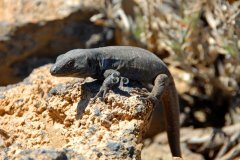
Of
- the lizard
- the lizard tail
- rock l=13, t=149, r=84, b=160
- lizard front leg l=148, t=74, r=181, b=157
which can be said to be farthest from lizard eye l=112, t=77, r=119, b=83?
rock l=13, t=149, r=84, b=160

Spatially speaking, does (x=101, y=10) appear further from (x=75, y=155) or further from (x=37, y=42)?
(x=75, y=155)

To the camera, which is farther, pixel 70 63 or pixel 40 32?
pixel 40 32

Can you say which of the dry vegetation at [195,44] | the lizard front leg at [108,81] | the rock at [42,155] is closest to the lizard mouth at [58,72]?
the lizard front leg at [108,81]

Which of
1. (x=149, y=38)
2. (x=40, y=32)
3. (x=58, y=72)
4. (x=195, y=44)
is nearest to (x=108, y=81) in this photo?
(x=58, y=72)

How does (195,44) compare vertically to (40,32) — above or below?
below

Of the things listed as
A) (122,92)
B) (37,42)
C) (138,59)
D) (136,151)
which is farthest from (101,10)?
(136,151)

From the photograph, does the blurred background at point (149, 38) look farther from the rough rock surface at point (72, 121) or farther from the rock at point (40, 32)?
the rough rock surface at point (72, 121)

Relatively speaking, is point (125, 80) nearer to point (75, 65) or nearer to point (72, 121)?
point (75, 65)
